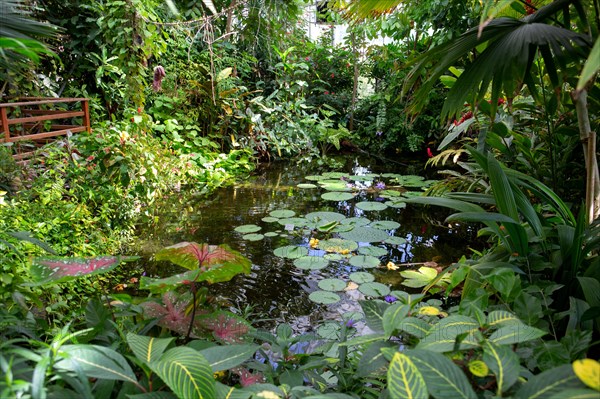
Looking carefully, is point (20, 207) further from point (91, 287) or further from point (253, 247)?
point (253, 247)

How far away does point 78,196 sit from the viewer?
2.87 metres

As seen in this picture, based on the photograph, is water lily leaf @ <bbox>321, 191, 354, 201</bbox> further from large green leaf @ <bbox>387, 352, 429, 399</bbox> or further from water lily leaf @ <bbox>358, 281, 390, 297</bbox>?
large green leaf @ <bbox>387, 352, 429, 399</bbox>

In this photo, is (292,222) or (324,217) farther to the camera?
(324,217)

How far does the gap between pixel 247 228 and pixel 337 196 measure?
1.21 meters

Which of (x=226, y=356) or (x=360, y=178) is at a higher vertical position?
(x=226, y=356)

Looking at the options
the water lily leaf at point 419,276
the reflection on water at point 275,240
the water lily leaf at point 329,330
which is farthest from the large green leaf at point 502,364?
the water lily leaf at point 419,276

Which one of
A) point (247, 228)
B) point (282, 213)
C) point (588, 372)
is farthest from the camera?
point (282, 213)

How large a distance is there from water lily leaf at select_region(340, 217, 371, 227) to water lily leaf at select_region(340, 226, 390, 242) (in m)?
0.11

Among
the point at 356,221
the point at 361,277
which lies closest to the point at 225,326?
the point at 361,277

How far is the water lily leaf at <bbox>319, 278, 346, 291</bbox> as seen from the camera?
244cm

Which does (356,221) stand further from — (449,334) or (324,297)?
(449,334)

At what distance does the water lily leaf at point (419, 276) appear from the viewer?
2.42 metres

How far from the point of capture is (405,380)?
1.96 feet

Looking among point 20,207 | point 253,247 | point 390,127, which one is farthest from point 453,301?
point 390,127
